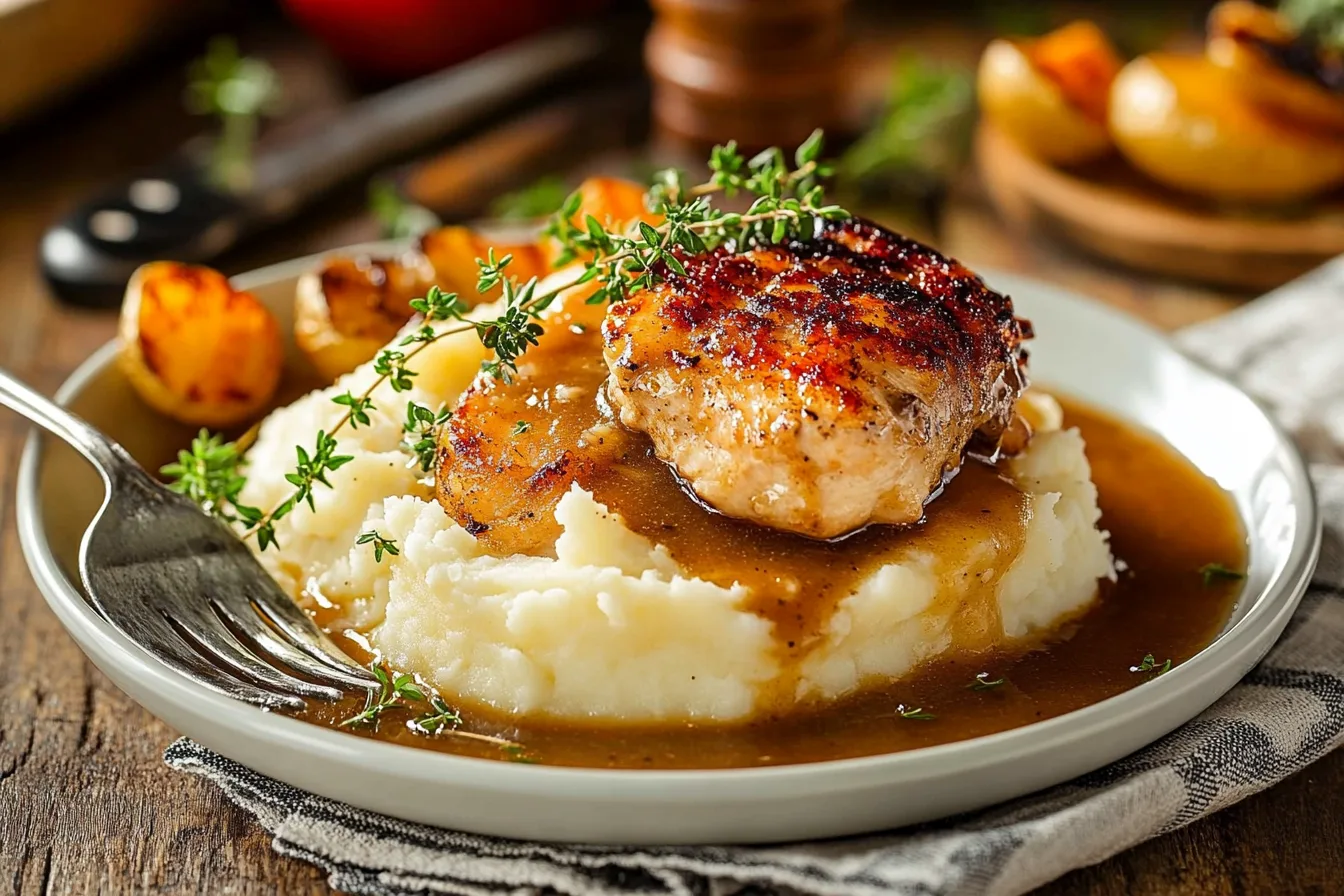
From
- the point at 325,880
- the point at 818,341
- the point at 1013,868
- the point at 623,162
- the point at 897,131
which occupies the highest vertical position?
the point at 818,341

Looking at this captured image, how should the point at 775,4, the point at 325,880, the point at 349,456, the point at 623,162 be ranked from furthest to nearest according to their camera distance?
the point at 623,162 → the point at 775,4 → the point at 349,456 → the point at 325,880

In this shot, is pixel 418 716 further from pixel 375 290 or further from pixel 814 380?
pixel 375 290

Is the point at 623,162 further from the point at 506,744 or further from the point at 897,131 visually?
the point at 506,744

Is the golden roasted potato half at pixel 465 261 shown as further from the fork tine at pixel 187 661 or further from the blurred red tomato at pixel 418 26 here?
the blurred red tomato at pixel 418 26

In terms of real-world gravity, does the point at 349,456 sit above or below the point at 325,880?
above

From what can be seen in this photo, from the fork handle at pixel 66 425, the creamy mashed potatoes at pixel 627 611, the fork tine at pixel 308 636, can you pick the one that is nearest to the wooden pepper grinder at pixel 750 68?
the creamy mashed potatoes at pixel 627 611

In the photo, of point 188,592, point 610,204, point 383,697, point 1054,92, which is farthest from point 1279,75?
point 188,592

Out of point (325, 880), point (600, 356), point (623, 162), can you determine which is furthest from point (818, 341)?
point (623, 162)
